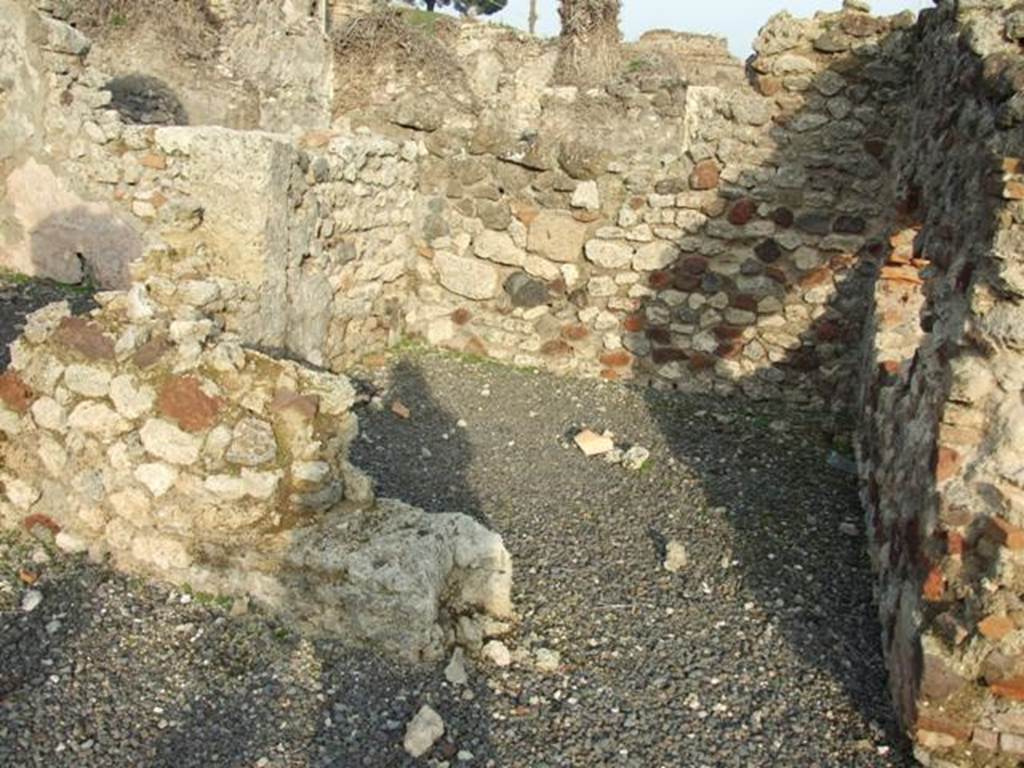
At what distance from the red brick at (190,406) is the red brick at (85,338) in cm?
30

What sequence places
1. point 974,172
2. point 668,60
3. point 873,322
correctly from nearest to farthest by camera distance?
point 974,172
point 873,322
point 668,60

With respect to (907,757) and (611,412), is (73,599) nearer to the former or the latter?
(907,757)

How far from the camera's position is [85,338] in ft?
10.5

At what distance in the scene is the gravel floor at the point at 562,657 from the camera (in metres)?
2.55

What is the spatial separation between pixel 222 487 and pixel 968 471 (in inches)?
92.9

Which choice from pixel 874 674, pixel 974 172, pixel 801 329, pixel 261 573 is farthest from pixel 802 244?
pixel 261 573

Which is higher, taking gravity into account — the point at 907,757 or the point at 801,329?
the point at 801,329

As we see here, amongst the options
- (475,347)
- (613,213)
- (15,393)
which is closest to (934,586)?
(15,393)

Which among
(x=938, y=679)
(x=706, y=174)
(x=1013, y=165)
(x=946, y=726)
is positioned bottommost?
(x=946, y=726)

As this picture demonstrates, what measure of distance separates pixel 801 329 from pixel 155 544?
4.22 metres

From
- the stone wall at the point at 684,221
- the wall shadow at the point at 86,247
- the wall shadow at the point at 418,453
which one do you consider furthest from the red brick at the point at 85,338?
the stone wall at the point at 684,221

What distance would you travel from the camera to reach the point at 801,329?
18.9ft

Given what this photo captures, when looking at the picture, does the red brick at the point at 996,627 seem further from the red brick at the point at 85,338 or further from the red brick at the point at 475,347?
the red brick at the point at 475,347

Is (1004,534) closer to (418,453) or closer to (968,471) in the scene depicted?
(968,471)
